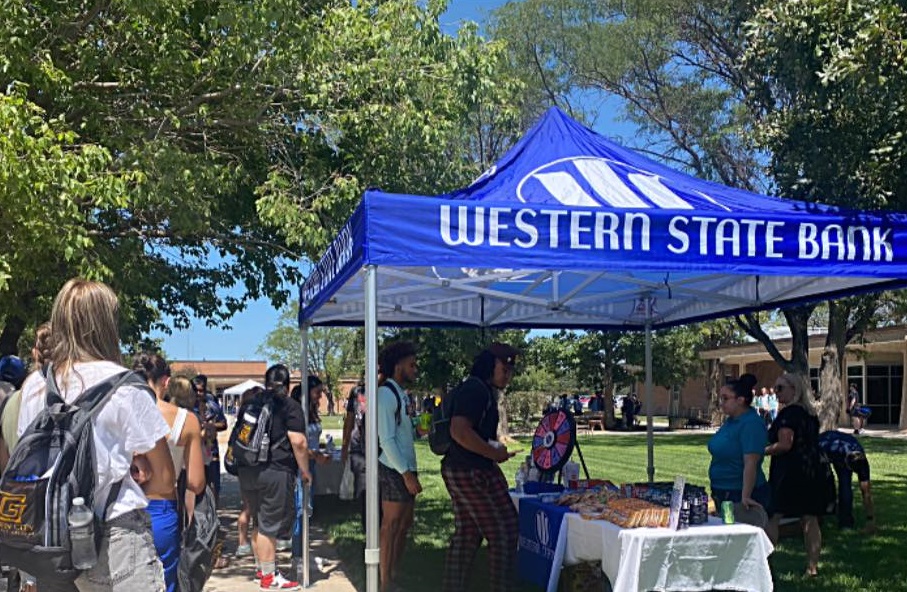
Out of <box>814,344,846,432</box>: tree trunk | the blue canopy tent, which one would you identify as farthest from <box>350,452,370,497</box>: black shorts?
<box>814,344,846,432</box>: tree trunk

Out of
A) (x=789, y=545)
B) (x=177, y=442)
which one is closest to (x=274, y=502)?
(x=177, y=442)

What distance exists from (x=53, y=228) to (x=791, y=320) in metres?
20.2

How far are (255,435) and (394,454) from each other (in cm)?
135

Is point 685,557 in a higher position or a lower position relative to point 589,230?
lower

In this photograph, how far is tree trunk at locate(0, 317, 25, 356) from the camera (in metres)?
12.8

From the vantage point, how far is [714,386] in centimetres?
4762

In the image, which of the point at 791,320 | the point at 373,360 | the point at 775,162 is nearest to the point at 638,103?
the point at 791,320

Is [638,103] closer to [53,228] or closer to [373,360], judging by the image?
[53,228]

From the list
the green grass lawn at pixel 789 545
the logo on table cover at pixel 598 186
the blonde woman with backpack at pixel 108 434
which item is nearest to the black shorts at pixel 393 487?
the green grass lawn at pixel 789 545

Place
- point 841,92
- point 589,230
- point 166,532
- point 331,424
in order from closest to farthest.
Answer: point 166,532, point 589,230, point 841,92, point 331,424

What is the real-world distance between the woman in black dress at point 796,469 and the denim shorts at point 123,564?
592 centimetres

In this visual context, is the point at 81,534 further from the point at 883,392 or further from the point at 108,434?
the point at 883,392

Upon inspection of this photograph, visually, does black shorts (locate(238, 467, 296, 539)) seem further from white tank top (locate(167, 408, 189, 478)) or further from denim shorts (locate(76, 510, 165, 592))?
denim shorts (locate(76, 510, 165, 592))

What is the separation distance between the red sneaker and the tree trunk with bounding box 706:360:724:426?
3634cm
